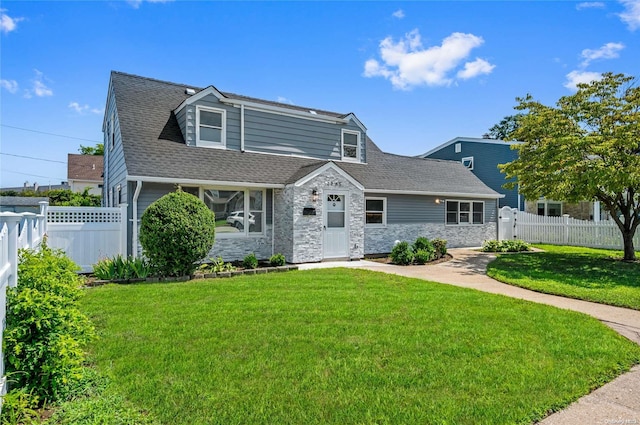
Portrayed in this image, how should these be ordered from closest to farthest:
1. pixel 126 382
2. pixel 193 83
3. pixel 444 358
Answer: pixel 126 382 < pixel 444 358 < pixel 193 83

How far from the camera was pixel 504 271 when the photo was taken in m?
10.6

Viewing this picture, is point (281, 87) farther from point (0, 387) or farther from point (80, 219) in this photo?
point (0, 387)

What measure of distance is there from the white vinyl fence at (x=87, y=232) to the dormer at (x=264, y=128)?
359 cm

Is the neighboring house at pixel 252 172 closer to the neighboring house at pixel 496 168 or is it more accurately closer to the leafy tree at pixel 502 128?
the neighboring house at pixel 496 168

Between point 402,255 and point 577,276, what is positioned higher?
point 402,255

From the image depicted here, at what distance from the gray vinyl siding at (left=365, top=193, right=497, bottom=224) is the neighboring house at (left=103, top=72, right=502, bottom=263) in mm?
60

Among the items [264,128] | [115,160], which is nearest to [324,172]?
[264,128]

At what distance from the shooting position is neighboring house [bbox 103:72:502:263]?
36.6ft

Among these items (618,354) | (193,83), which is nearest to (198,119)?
(193,83)

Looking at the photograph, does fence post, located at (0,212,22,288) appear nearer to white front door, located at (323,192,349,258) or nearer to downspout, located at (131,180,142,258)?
downspout, located at (131,180,142,258)

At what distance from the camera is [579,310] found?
21.5 feet

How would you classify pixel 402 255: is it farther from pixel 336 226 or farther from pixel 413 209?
pixel 413 209

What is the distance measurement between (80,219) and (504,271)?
39.1ft

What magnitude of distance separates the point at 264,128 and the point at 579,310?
1084cm
